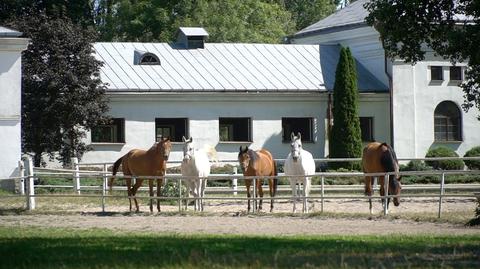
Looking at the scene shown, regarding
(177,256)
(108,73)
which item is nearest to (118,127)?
(108,73)

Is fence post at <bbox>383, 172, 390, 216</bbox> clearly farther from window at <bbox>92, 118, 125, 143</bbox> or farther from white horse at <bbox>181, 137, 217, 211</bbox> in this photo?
window at <bbox>92, 118, 125, 143</bbox>

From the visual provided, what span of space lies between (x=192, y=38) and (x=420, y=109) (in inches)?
442

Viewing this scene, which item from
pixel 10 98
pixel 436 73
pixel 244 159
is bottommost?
pixel 244 159

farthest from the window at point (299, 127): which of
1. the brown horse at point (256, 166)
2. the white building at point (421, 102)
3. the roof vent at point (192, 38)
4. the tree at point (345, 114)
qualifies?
the brown horse at point (256, 166)

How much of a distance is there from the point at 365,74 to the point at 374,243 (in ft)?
114

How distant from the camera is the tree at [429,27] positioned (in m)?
18.8

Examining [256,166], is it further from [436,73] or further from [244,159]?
[436,73]

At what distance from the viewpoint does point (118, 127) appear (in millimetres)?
45688

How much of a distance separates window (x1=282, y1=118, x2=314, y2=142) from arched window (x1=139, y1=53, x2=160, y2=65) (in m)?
6.48

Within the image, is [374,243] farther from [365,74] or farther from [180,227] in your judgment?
[365,74]

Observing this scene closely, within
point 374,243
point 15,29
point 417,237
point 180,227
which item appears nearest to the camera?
point 374,243

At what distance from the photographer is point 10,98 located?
122 feet

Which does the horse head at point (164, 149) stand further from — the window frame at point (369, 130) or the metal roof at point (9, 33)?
the window frame at point (369, 130)

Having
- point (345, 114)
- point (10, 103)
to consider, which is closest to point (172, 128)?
point (345, 114)
